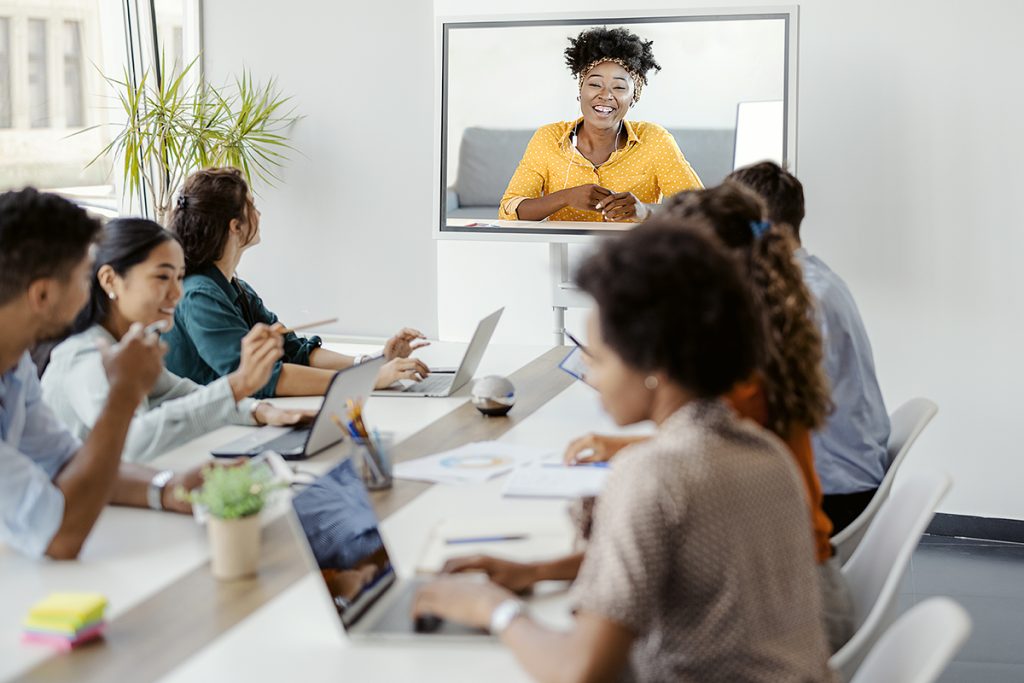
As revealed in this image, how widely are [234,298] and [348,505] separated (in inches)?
69.1

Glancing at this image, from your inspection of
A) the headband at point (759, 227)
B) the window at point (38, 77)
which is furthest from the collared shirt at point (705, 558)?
the window at point (38, 77)

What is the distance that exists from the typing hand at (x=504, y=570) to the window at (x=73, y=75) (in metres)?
4.37

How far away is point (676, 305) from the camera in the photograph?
123cm

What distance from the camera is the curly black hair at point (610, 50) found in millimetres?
4348

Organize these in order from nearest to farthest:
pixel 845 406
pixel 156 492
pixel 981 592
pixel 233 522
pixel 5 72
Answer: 1. pixel 233 522
2. pixel 156 492
3. pixel 845 406
4. pixel 981 592
5. pixel 5 72

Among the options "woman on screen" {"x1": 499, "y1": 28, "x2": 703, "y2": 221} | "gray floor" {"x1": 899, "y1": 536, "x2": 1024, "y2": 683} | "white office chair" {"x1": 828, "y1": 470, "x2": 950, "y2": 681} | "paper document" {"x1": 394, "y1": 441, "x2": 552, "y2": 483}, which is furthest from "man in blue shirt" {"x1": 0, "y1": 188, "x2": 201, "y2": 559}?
"woman on screen" {"x1": 499, "y1": 28, "x2": 703, "y2": 221}

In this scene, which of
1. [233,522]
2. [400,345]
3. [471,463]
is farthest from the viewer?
[400,345]

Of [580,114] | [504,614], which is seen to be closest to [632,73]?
[580,114]

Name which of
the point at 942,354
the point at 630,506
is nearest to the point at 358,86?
the point at 942,354

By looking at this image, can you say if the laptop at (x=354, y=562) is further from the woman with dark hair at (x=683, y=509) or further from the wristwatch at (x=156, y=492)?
the wristwatch at (x=156, y=492)

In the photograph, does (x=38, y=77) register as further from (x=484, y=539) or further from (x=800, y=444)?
(x=800, y=444)

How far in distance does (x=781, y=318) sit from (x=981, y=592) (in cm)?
239

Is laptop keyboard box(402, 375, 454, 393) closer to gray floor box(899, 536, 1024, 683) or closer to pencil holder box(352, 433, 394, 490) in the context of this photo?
pencil holder box(352, 433, 394, 490)

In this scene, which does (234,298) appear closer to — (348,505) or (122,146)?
(348,505)
